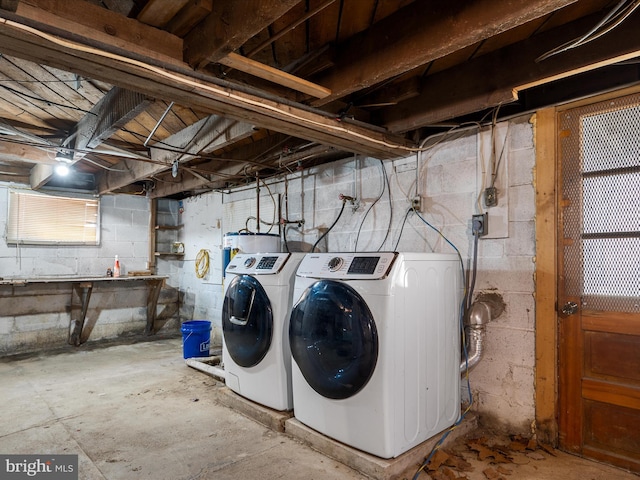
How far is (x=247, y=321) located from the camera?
8.38 feet

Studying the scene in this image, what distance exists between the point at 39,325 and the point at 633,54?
5840mm

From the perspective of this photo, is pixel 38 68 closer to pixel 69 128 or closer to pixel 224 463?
pixel 69 128

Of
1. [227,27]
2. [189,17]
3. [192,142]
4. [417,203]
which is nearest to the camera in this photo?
[227,27]

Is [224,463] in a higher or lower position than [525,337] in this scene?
lower

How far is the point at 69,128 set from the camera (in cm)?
312

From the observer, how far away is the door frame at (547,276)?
2090 millimetres

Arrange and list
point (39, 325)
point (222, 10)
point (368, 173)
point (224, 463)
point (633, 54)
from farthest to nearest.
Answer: point (39, 325), point (368, 173), point (224, 463), point (633, 54), point (222, 10)

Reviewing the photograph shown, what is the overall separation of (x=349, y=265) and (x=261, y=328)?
2.78 ft

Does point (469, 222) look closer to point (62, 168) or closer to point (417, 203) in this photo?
point (417, 203)

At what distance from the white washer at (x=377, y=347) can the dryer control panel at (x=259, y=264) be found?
0.94ft

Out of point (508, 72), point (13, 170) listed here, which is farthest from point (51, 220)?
point (508, 72)

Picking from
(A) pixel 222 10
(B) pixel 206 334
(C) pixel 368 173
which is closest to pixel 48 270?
(B) pixel 206 334

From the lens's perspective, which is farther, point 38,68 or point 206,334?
point 206,334

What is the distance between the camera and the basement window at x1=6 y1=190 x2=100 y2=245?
4359 millimetres
